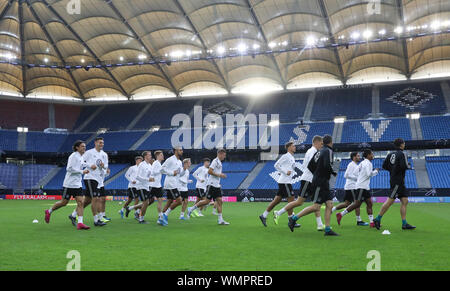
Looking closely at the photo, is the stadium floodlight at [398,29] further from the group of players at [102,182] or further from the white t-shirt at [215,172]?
the white t-shirt at [215,172]

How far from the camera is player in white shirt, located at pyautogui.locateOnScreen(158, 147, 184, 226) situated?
1264cm

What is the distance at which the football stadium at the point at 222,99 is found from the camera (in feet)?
73.5

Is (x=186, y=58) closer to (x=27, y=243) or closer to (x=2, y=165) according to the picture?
(x=2, y=165)

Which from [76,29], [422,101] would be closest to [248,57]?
[76,29]

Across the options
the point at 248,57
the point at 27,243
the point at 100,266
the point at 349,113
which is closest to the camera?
the point at 100,266

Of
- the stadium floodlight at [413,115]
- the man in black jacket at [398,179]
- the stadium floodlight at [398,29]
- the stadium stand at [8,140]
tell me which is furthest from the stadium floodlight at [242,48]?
the stadium stand at [8,140]

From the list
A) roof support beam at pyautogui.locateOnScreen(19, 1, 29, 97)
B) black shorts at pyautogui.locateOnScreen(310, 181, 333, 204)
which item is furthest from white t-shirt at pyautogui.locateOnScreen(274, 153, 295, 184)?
roof support beam at pyautogui.locateOnScreen(19, 1, 29, 97)

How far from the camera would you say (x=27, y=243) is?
26.5 feet

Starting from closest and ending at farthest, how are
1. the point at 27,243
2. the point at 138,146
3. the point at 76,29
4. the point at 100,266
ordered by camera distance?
the point at 100,266
the point at 27,243
the point at 76,29
the point at 138,146

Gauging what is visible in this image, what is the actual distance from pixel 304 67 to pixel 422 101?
13.9m

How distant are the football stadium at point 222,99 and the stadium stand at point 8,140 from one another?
7.7 inches

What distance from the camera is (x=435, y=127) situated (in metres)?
39.9

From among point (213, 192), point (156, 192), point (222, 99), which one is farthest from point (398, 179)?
point (222, 99)

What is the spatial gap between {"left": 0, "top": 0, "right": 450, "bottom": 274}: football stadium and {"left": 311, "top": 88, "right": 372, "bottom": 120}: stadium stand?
20cm
